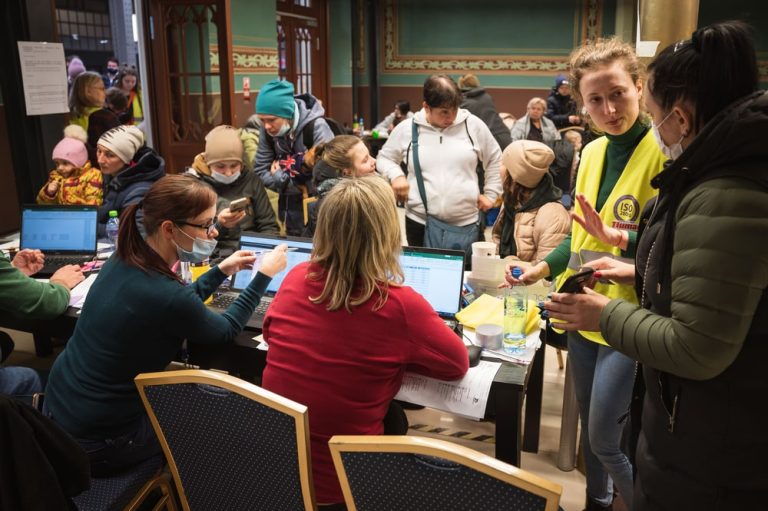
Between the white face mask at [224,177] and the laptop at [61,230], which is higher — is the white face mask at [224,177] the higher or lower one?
the higher one

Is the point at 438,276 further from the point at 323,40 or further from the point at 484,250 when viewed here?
the point at 323,40

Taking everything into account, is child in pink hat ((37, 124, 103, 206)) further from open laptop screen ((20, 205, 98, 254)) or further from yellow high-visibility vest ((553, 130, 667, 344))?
yellow high-visibility vest ((553, 130, 667, 344))

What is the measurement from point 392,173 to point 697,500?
8.01 feet

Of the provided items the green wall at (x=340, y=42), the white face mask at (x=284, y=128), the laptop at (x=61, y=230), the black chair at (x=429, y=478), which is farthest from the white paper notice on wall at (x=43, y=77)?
the green wall at (x=340, y=42)

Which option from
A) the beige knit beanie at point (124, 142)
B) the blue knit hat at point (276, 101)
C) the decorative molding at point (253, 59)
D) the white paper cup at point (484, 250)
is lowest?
the white paper cup at point (484, 250)

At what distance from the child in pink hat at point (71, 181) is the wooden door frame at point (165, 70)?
6.01 ft

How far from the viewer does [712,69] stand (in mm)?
1142

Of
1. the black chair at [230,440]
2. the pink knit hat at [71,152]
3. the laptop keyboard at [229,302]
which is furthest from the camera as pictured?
the pink knit hat at [71,152]

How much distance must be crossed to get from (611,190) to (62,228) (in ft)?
8.37

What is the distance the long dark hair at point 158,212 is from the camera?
1863 mm

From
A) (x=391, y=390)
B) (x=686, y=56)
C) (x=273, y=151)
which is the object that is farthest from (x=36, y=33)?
(x=686, y=56)

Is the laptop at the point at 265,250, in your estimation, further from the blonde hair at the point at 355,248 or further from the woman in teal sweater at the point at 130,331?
the blonde hair at the point at 355,248

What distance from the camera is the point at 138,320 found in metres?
1.81

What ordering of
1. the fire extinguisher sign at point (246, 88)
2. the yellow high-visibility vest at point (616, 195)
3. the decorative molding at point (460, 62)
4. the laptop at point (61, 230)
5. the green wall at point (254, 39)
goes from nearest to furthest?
the yellow high-visibility vest at point (616, 195)
the laptop at point (61, 230)
the green wall at point (254, 39)
the fire extinguisher sign at point (246, 88)
the decorative molding at point (460, 62)
